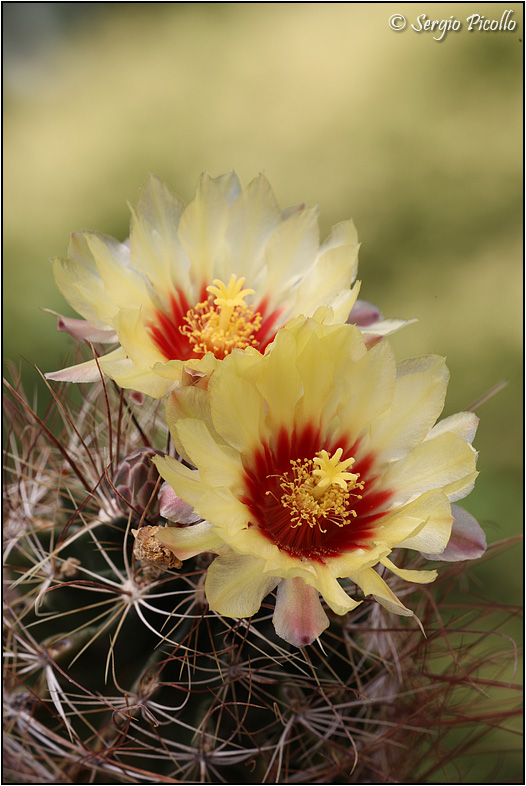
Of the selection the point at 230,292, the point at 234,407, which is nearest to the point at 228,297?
the point at 230,292

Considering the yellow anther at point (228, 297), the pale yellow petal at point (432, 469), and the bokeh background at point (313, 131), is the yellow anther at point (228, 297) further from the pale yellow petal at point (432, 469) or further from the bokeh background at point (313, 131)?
the bokeh background at point (313, 131)

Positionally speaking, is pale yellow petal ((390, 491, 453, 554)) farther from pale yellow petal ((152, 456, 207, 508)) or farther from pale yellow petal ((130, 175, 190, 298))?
pale yellow petal ((130, 175, 190, 298))

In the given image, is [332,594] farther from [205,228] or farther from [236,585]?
[205,228]

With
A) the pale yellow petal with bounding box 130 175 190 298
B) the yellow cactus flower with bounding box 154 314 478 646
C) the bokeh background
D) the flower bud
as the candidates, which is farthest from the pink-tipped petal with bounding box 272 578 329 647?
the bokeh background

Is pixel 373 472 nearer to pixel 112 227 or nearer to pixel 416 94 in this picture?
pixel 112 227

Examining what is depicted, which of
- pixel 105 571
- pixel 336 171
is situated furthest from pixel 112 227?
pixel 105 571

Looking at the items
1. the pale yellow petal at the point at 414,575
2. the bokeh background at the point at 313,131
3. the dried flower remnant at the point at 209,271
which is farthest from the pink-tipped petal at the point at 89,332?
the bokeh background at the point at 313,131
